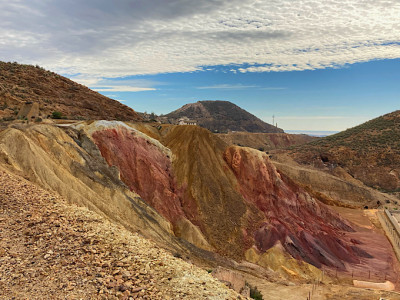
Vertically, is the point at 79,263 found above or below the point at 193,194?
above

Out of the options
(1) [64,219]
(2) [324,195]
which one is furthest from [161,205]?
(2) [324,195]

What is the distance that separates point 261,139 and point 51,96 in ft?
318

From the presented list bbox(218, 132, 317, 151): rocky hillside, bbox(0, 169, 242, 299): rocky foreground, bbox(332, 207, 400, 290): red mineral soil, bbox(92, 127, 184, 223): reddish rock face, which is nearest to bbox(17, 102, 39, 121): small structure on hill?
bbox(92, 127, 184, 223): reddish rock face

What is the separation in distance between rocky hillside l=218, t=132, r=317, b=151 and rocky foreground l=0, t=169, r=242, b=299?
94891 millimetres

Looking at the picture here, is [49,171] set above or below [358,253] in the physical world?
above

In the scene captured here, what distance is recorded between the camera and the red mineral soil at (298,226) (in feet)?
96.1

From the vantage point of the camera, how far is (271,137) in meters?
135

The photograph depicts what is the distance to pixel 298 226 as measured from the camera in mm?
33000

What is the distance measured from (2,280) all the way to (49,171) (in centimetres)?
1043

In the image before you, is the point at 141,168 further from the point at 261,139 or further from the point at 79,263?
the point at 261,139

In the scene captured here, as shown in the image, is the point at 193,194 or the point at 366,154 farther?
the point at 366,154

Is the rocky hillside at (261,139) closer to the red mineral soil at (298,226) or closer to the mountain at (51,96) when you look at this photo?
the mountain at (51,96)

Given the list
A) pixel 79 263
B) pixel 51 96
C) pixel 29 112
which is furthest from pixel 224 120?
pixel 79 263

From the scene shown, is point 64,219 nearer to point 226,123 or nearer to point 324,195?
point 324,195
